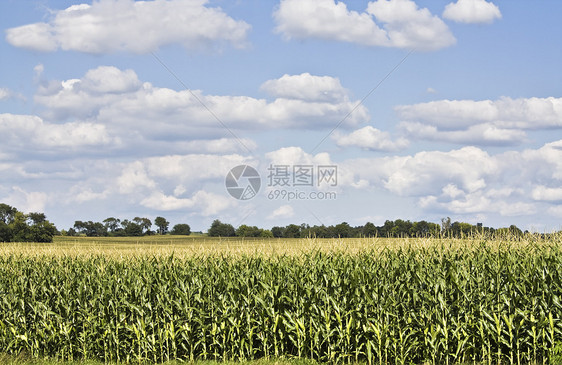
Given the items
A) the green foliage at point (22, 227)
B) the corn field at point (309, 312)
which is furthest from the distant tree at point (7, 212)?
the corn field at point (309, 312)

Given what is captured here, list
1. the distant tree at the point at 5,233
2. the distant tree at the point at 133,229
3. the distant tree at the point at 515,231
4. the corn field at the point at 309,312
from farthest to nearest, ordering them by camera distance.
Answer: the distant tree at the point at 133,229 → the distant tree at the point at 5,233 → the distant tree at the point at 515,231 → the corn field at the point at 309,312

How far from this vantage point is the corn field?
1410 centimetres

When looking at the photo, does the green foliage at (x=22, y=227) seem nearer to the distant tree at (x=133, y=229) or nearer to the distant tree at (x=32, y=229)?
the distant tree at (x=32, y=229)

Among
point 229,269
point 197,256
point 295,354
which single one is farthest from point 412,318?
point 197,256

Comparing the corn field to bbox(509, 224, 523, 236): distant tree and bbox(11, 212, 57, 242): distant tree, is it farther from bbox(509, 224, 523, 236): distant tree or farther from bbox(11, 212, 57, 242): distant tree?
bbox(11, 212, 57, 242): distant tree

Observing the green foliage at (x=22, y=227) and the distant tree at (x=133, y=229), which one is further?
the distant tree at (x=133, y=229)

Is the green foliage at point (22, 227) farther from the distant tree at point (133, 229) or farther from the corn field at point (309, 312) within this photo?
the corn field at point (309, 312)

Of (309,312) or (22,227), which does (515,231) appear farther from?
(22,227)

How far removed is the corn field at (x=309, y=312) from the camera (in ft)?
46.3

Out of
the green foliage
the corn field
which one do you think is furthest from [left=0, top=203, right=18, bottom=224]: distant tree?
the corn field

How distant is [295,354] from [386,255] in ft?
16.9

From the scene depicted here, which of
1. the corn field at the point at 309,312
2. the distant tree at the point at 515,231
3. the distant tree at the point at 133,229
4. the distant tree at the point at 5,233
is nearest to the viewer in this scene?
the corn field at the point at 309,312

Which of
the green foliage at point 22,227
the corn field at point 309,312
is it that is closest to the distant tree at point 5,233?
the green foliage at point 22,227

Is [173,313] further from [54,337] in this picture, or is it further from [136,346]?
[54,337]
